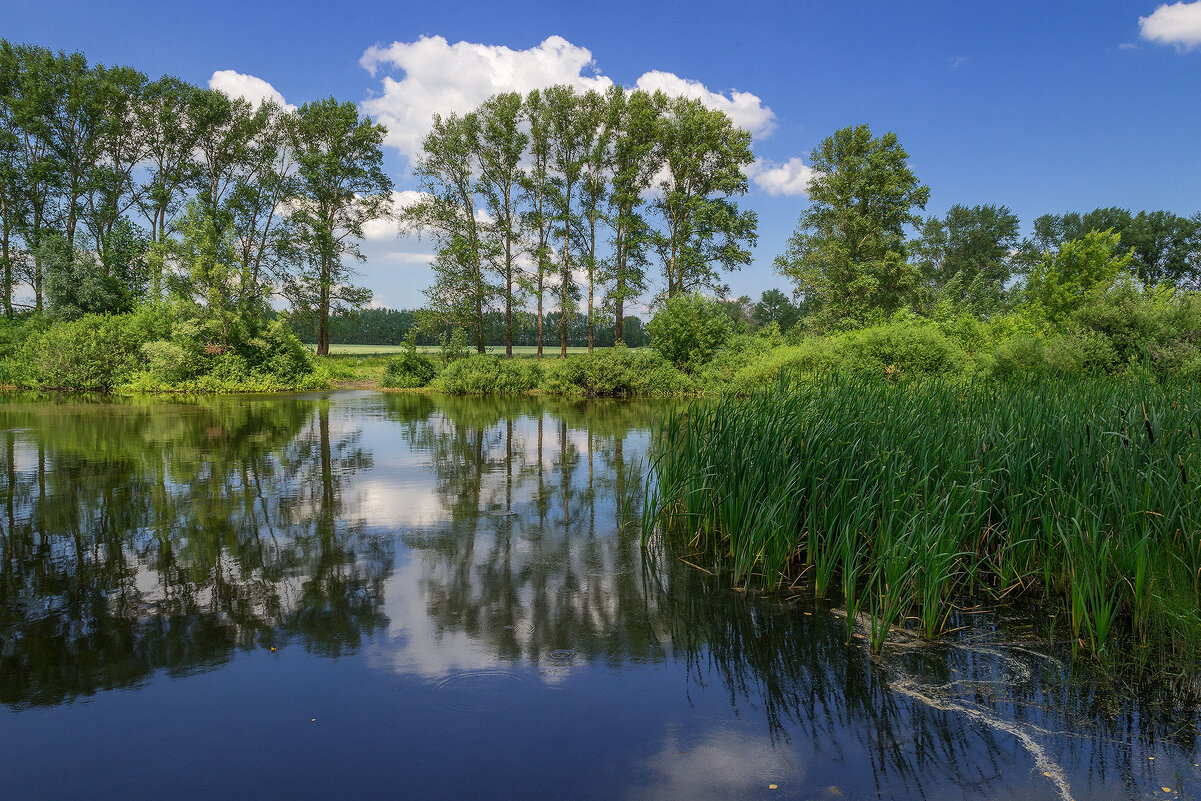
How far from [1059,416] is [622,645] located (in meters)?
4.34

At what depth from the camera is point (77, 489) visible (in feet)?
28.6

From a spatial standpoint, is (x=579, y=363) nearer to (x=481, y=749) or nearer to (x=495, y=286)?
(x=495, y=286)

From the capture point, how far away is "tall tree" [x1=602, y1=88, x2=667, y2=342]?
116ft

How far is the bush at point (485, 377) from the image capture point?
26.0m

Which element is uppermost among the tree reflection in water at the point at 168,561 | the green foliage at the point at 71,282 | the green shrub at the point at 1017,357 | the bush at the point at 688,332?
the green foliage at the point at 71,282

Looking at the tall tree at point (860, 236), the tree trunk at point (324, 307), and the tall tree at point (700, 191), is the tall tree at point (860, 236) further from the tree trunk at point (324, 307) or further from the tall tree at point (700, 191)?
the tree trunk at point (324, 307)

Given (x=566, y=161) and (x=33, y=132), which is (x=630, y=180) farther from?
(x=33, y=132)

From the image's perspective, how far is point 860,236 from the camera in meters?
36.1

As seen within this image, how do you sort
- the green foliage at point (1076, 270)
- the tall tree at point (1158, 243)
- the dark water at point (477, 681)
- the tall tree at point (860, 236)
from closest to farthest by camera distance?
the dark water at point (477, 681), the green foliage at point (1076, 270), the tall tree at point (860, 236), the tall tree at point (1158, 243)

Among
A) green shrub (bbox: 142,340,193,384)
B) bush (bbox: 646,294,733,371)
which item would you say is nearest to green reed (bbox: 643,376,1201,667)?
bush (bbox: 646,294,733,371)

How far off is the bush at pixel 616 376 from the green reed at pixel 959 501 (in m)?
17.6

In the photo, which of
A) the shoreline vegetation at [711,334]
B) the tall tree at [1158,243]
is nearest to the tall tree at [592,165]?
the shoreline vegetation at [711,334]

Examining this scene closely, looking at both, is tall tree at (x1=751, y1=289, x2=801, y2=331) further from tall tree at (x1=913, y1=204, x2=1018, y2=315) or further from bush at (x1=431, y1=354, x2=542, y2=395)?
bush at (x1=431, y1=354, x2=542, y2=395)

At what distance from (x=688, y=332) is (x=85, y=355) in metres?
23.3
